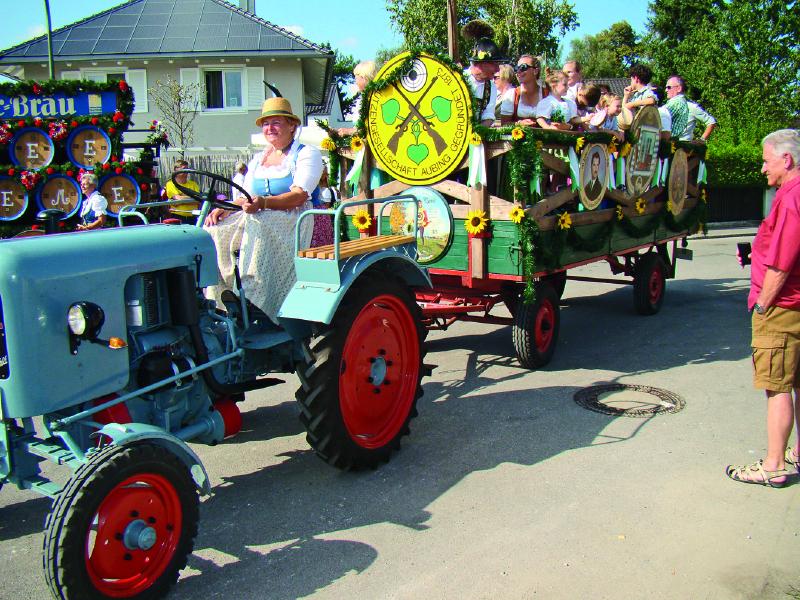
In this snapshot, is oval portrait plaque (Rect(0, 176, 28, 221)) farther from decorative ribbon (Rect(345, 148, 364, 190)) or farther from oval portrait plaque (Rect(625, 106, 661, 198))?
oval portrait plaque (Rect(625, 106, 661, 198))

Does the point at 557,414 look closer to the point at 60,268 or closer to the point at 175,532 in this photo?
the point at 175,532

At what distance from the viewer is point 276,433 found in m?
5.01

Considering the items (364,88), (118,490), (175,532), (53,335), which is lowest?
(175,532)

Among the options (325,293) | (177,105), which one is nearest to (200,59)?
(177,105)

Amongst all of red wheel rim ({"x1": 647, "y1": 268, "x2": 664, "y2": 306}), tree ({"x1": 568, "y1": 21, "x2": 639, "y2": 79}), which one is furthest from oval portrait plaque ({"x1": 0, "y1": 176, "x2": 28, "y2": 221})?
tree ({"x1": 568, "y1": 21, "x2": 639, "y2": 79})

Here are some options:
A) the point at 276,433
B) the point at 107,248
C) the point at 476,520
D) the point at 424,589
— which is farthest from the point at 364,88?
the point at 424,589

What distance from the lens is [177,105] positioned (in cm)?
2295

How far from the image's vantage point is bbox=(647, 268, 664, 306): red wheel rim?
336 inches

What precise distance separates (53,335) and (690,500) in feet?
10.5

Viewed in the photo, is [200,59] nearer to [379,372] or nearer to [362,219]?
[362,219]

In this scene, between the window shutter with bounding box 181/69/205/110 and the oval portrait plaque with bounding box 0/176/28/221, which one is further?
the window shutter with bounding box 181/69/205/110

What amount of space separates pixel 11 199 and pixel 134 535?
9.97 metres

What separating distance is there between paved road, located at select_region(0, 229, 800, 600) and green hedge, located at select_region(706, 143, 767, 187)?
16.7 m

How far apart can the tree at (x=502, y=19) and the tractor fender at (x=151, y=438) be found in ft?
91.9
